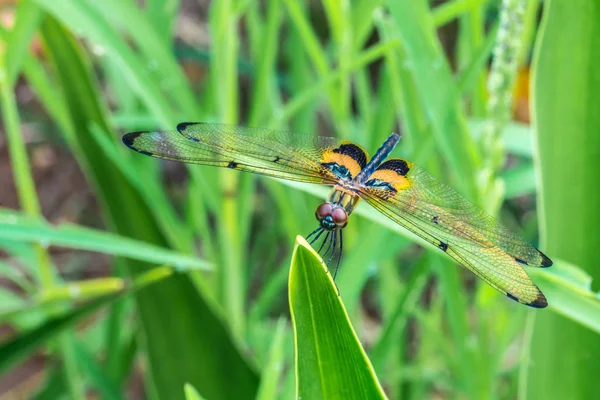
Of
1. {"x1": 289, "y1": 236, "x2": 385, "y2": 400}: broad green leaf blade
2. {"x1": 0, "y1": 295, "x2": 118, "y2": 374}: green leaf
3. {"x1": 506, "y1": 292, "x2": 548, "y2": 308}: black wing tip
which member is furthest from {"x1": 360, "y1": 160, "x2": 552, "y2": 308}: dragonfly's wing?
{"x1": 0, "y1": 295, "x2": 118, "y2": 374}: green leaf

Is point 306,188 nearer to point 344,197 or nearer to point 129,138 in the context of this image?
point 344,197

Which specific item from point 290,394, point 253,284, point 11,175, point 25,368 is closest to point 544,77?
point 290,394

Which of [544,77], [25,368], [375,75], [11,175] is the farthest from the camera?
[375,75]

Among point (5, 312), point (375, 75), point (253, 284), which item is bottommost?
point (5, 312)

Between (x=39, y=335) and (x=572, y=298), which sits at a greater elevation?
(x=572, y=298)

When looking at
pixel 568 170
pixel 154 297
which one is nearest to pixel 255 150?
pixel 154 297

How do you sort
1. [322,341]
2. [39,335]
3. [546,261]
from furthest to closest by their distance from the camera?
1. [39,335]
2. [546,261]
3. [322,341]

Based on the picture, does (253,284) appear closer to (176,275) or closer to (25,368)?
(25,368)

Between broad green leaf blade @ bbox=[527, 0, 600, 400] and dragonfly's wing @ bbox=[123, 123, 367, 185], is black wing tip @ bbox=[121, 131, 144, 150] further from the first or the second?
broad green leaf blade @ bbox=[527, 0, 600, 400]
